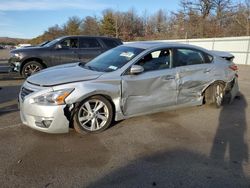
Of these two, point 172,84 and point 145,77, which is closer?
point 145,77

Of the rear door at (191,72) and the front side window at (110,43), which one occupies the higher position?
the front side window at (110,43)

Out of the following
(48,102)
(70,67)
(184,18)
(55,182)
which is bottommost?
(55,182)

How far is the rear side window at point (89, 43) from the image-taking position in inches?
446

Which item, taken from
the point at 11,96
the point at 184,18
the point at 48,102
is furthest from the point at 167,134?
the point at 184,18

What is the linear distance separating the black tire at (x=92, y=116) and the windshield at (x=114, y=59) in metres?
0.69

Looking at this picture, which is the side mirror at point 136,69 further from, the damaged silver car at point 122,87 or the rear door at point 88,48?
the rear door at point 88,48

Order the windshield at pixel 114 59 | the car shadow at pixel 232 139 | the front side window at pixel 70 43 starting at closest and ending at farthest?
the car shadow at pixel 232 139 → the windshield at pixel 114 59 → the front side window at pixel 70 43

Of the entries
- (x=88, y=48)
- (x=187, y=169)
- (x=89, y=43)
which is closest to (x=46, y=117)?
(x=187, y=169)

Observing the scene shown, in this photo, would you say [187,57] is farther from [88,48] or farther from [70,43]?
[70,43]

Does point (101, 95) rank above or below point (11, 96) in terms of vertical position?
above

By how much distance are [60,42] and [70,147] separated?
7524mm

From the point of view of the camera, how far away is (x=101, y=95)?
4.85 metres

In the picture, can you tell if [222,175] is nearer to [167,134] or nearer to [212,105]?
[167,134]

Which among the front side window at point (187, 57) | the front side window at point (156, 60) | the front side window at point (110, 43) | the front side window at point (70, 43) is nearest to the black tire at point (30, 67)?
the front side window at point (70, 43)
